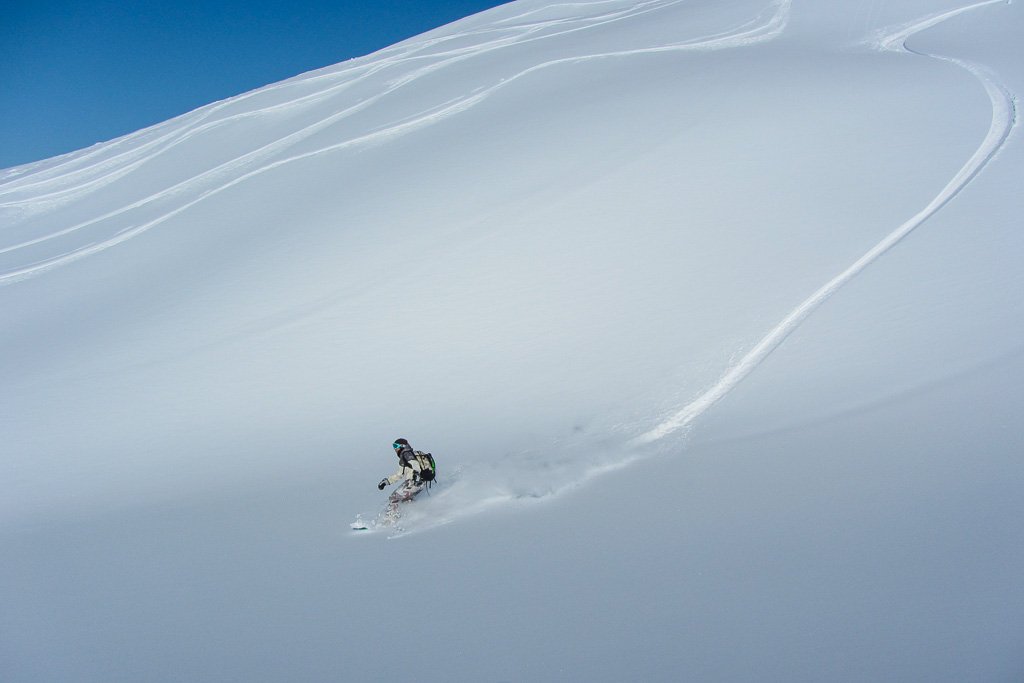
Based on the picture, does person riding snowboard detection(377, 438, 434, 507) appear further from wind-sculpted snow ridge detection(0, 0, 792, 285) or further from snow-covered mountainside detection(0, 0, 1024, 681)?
wind-sculpted snow ridge detection(0, 0, 792, 285)

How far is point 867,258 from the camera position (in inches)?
318

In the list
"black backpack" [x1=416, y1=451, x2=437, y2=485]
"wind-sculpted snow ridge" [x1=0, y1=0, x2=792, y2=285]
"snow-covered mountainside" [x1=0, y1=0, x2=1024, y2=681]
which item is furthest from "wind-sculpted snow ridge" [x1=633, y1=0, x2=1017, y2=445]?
"wind-sculpted snow ridge" [x1=0, y1=0, x2=792, y2=285]

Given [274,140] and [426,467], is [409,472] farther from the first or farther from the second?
[274,140]

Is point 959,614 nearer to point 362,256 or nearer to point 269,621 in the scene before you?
point 269,621

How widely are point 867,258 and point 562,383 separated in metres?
3.79

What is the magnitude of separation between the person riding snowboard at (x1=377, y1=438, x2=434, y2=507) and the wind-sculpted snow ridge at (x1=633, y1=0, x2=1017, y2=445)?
1.76 metres

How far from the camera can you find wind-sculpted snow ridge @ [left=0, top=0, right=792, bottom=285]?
1305cm

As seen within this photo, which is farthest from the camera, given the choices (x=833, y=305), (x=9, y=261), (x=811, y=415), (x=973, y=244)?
(x=9, y=261)

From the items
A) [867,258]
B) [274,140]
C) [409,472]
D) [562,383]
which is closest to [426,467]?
[409,472]

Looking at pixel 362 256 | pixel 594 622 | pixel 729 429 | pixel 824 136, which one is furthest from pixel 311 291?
pixel 824 136

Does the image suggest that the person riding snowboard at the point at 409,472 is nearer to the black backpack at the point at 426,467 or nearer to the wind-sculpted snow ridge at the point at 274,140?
the black backpack at the point at 426,467

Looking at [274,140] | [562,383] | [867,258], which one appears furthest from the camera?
[274,140]

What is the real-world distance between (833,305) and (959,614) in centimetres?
410

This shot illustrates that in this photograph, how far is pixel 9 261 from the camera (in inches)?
524
